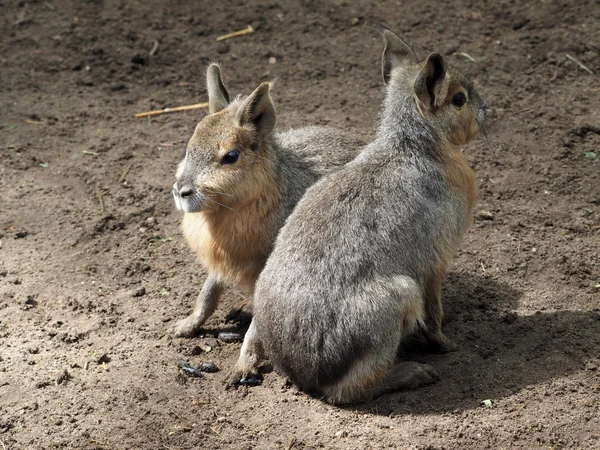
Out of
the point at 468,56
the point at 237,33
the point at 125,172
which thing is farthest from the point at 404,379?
the point at 237,33

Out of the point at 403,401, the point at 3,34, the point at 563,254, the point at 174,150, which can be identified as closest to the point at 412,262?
the point at 403,401

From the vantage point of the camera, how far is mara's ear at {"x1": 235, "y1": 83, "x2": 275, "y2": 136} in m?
5.30

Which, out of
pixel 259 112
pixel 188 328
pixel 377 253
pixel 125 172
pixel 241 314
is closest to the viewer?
pixel 377 253

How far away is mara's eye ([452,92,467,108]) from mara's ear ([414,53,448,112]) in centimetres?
12

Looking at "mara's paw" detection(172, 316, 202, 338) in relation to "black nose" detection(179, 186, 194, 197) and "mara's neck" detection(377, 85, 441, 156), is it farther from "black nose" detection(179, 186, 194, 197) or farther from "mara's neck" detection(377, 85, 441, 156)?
"mara's neck" detection(377, 85, 441, 156)

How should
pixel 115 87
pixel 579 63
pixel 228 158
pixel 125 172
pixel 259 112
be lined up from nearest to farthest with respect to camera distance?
1. pixel 228 158
2. pixel 259 112
3. pixel 125 172
4. pixel 579 63
5. pixel 115 87

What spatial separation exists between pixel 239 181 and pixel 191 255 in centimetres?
153

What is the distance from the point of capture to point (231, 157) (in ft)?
17.3

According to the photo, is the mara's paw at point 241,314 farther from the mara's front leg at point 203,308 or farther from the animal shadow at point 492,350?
the animal shadow at point 492,350

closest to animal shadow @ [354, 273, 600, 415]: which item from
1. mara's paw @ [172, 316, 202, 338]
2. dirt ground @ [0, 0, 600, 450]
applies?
dirt ground @ [0, 0, 600, 450]

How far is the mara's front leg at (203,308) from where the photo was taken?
5.86m

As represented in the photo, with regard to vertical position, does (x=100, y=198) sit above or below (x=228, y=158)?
below

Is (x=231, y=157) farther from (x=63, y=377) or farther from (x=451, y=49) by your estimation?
(x=451, y=49)

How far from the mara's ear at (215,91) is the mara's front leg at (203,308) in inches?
47.2
